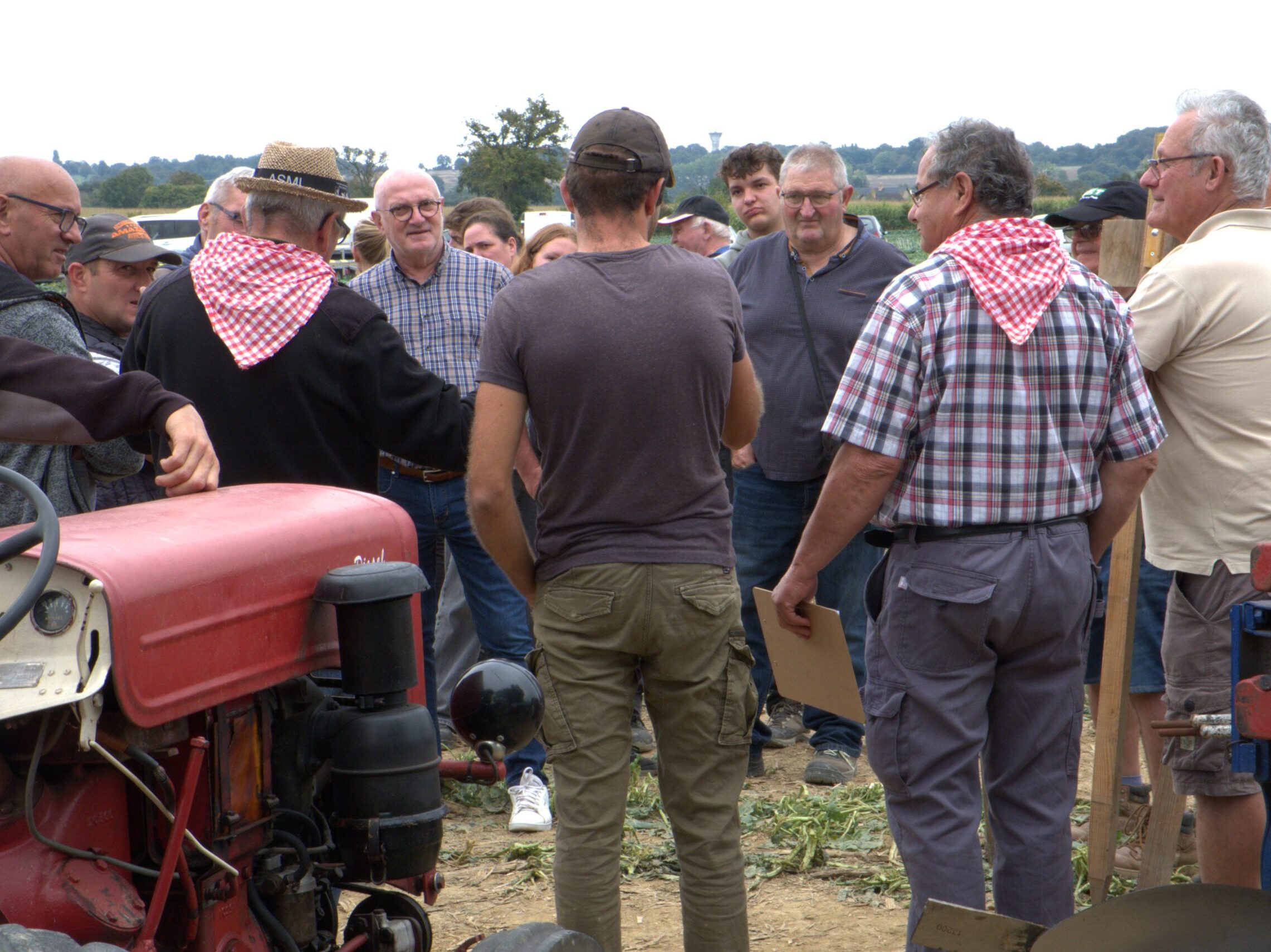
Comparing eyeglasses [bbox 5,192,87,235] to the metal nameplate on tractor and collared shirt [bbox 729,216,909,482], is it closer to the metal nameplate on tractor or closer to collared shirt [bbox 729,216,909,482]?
the metal nameplate on tractor

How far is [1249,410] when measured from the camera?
10.0 feet

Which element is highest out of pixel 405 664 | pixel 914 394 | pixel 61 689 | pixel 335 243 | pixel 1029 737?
pixel 335 243

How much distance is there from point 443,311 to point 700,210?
3483 mm

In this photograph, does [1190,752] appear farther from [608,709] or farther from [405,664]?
Result: [405,664]

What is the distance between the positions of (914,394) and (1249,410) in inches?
37.4

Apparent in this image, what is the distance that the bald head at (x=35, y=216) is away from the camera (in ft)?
11.5

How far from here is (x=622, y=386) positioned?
2709 millimetres

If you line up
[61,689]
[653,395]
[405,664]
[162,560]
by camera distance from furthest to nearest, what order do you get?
[653,395], [405,664], [162,560], [61,689]

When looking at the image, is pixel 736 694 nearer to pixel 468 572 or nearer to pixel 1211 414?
pixel 1211 414

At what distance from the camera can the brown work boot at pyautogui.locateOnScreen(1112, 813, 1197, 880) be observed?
3934 millimetres

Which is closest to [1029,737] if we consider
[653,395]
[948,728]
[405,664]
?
[948,728]

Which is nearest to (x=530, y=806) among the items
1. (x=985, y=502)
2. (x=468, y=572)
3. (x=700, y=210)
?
(x=468, y=572)

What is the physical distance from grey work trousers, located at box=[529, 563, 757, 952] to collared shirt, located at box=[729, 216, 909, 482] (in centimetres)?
209

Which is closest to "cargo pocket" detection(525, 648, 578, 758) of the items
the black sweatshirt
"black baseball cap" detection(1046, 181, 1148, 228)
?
the black sweatshirt
